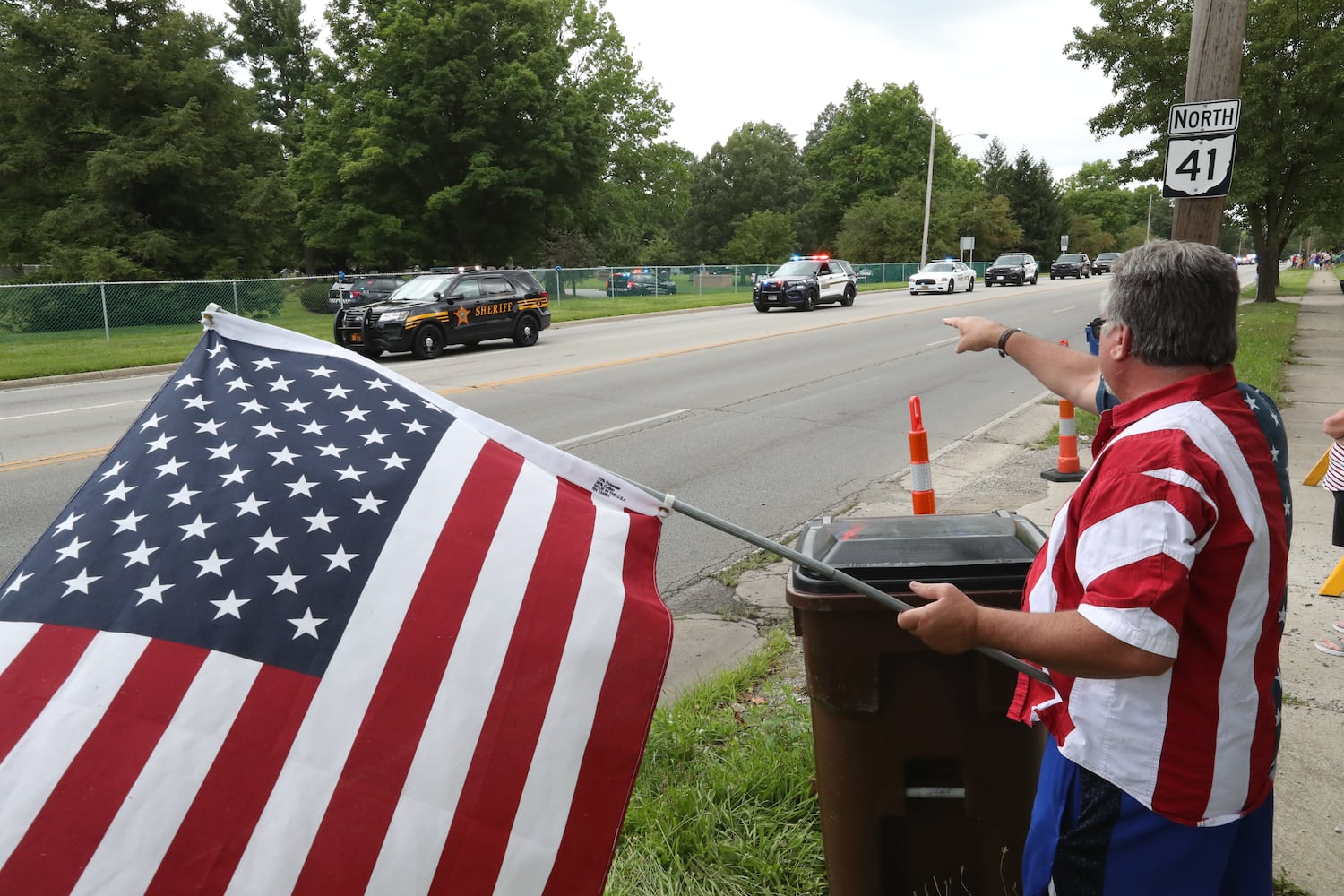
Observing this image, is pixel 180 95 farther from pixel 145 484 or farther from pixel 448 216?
pixel 145 484

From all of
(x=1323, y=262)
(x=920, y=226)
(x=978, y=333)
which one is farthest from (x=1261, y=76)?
(x=1323, y=262)

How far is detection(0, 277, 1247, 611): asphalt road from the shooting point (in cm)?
743

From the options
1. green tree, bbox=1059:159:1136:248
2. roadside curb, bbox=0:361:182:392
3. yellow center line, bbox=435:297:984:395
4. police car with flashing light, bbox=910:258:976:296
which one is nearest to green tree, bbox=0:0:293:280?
roadside curb, bbox=0:361:182:392

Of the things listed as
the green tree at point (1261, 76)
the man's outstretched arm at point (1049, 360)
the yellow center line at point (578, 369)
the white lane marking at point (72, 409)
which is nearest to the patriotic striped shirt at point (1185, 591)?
the man's outstretched arm at point (1049, 360)

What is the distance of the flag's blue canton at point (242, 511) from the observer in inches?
64.2

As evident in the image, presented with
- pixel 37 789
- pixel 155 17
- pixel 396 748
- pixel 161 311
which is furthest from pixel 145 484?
pixel 155 17

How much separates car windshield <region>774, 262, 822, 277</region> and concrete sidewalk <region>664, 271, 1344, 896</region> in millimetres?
18637

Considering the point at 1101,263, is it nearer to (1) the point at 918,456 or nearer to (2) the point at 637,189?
(2) the point at 637,189

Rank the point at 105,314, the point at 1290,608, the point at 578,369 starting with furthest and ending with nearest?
the point at 105,314 < the point at 578,369 < the point at 1290,608

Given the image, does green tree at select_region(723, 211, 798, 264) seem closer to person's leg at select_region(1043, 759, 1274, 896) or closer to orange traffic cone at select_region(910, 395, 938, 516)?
orange traffic cone at select_region(910, 395, 938, 516)

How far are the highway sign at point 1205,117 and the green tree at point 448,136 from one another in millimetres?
32379

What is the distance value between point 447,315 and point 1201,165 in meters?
13.5

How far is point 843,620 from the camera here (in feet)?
7.84

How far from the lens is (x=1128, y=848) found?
5.86 feet
